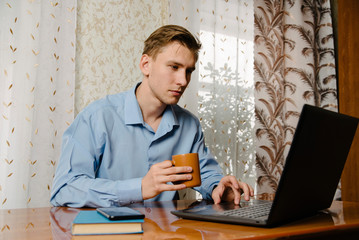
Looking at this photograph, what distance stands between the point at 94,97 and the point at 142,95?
0.62 metres

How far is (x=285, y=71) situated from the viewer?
2.66m

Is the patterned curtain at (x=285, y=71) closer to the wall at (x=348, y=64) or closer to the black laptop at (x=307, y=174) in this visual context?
the wall at (x=348, y=64)

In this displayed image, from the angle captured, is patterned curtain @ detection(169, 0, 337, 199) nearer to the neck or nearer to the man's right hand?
the neck

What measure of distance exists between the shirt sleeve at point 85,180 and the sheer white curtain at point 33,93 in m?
0.57

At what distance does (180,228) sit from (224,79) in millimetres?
1816

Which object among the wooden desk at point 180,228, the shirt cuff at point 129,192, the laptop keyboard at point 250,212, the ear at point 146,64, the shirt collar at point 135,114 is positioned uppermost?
the ear at point 146,64

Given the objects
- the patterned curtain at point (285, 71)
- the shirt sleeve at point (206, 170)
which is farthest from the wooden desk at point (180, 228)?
the patterned curtain at point (285, 71)

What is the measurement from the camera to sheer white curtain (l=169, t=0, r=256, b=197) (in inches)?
91.8

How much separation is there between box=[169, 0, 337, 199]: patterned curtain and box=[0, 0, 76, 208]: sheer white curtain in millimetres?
751

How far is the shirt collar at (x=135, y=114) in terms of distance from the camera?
57.9 inches

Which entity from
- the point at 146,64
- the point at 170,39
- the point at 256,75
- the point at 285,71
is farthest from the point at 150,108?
the point at 285,71

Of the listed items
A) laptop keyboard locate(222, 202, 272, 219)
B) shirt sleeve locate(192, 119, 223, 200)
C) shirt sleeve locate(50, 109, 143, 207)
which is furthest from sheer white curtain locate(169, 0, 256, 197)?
laptop keyboard locate(222, 202, 272, 219)

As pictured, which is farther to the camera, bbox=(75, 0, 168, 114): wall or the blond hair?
bbox=(75, 0, 168, 114): wall

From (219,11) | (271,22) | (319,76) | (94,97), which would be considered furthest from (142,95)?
(319,76)
